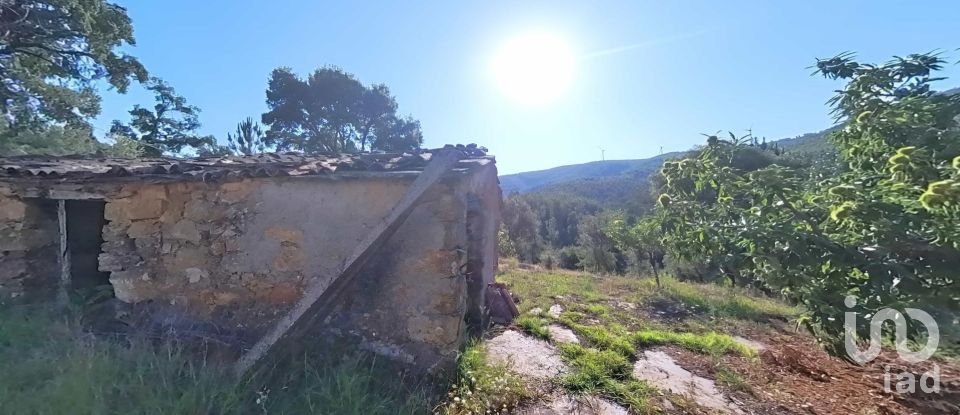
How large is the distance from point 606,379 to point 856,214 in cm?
315

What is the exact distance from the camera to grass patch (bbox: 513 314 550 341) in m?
6.67

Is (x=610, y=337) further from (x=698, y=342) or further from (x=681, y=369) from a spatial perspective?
(x=698, y=342)

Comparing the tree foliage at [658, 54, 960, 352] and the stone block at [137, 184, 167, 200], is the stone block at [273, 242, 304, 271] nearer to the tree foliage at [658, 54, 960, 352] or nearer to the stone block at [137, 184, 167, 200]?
the stone block at [137, 184, 167, 200]

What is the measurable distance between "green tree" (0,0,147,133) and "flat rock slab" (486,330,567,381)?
1481 centimetres

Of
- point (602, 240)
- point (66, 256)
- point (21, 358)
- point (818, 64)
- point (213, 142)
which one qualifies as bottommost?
point (602, 240)

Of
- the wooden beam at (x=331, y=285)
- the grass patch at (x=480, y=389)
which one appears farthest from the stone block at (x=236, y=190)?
the grass patch at (x=480, y=389)

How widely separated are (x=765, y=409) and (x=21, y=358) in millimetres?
7671

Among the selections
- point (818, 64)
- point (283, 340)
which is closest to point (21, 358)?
point (283, 340)

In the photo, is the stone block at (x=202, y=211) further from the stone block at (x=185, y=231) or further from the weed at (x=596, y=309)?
the weed at (x=596, y=309)

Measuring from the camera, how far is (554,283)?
511 inches

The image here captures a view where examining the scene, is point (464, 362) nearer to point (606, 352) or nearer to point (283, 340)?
point (283, 340)

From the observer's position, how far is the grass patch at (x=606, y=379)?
14.9 ft

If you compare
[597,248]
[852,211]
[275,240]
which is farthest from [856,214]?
[597,248]

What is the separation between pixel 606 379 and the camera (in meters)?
4.95
